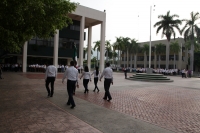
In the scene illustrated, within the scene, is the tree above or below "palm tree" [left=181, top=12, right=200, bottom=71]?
below

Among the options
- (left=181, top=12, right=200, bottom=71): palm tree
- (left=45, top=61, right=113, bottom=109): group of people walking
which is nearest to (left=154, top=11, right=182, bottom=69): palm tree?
(left=181, top=12, right=200, bottom=71): palm tree

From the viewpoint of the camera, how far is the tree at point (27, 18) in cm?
718

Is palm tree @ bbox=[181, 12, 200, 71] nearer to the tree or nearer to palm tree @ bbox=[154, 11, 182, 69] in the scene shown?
palm tree @ bbox=[154, 11, 182, 69]

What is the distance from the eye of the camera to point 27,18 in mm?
8477

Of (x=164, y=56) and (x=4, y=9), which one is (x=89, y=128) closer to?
(x=4, y=9)

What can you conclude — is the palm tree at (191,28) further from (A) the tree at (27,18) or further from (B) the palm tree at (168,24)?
(A) the tree at (27,18)

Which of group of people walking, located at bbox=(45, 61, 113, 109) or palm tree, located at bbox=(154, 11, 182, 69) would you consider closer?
group of people walking, located at bbox=(45, 61, 113, 109)

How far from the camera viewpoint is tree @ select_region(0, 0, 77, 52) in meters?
7.18

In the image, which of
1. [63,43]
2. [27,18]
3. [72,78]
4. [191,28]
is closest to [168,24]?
[191,28]

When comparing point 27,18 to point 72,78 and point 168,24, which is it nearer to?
point 72,78

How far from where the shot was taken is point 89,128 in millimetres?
4578

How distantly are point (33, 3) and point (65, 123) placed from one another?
5732 mm

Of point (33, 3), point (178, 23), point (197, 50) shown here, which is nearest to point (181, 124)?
point (33, 3)

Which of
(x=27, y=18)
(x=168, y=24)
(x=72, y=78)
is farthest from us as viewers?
(x=168, y=24)
